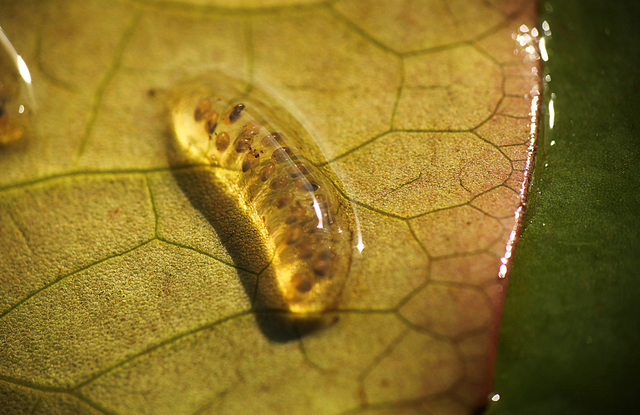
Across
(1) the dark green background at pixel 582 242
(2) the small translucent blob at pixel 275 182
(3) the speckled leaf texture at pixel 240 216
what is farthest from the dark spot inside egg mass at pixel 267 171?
(1) the dark green background at pixel 582 242

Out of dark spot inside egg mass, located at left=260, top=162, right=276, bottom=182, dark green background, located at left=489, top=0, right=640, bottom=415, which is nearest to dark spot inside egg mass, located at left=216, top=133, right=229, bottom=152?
dark spot inside egg mass, located at left=260, top=162, right=276, bottom=182

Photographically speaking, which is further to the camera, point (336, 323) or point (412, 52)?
point (412, 52)

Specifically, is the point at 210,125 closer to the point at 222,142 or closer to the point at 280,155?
the point at 222,142

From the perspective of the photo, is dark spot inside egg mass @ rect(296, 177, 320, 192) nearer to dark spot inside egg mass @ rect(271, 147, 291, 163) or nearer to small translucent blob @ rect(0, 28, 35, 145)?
dark spot inside egg mass @ rect(271, 147, 291, 163)

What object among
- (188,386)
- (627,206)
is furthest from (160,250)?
(627,206)

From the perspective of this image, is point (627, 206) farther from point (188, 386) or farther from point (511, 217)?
point (188, 386)

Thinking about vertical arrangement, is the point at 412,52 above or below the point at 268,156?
above

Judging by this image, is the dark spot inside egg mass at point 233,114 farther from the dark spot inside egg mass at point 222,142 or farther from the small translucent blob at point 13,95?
the small translucent blob at point 13,95
